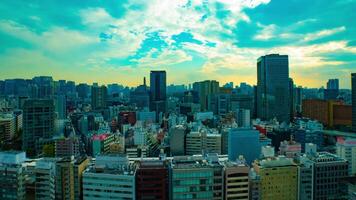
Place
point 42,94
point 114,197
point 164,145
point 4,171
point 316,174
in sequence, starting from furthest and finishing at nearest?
point 42,94, point 164,145, point 316,174, point 4,171, point 114,197

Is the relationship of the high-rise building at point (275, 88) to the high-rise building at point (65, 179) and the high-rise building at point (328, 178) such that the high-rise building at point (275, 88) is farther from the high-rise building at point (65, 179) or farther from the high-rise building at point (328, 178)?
the high-rise building at point (65, 179)

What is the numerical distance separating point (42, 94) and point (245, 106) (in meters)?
24.3

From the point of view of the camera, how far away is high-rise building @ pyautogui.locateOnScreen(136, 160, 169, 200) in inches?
419

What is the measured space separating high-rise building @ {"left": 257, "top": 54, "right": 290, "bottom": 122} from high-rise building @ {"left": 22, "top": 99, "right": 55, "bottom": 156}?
71.8ft

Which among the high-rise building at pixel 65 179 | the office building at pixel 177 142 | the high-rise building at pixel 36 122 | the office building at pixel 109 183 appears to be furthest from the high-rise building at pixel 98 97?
the office building at pixel 109 183

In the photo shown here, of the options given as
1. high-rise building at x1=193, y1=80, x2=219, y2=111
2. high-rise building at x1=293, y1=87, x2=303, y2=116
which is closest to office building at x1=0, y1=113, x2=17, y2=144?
high-rise building at x1=193, y1=80, x2=219, y2=111

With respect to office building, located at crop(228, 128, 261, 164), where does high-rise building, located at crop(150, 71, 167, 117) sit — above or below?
above

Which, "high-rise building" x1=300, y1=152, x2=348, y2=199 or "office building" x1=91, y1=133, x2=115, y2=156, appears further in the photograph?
"office building" x1=91, y1=133, x2=115, y2=156

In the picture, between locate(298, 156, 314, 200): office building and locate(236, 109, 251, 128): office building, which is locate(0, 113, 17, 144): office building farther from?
locate(298, 156, 314, 200): office building

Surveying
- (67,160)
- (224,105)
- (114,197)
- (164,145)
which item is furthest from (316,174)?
(224,105)

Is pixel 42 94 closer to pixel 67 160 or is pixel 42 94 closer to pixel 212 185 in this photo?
pixel 67 160

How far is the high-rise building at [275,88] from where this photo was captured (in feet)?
118

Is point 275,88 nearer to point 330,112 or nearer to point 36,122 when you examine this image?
point 330,112

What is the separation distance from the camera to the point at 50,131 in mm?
23750
